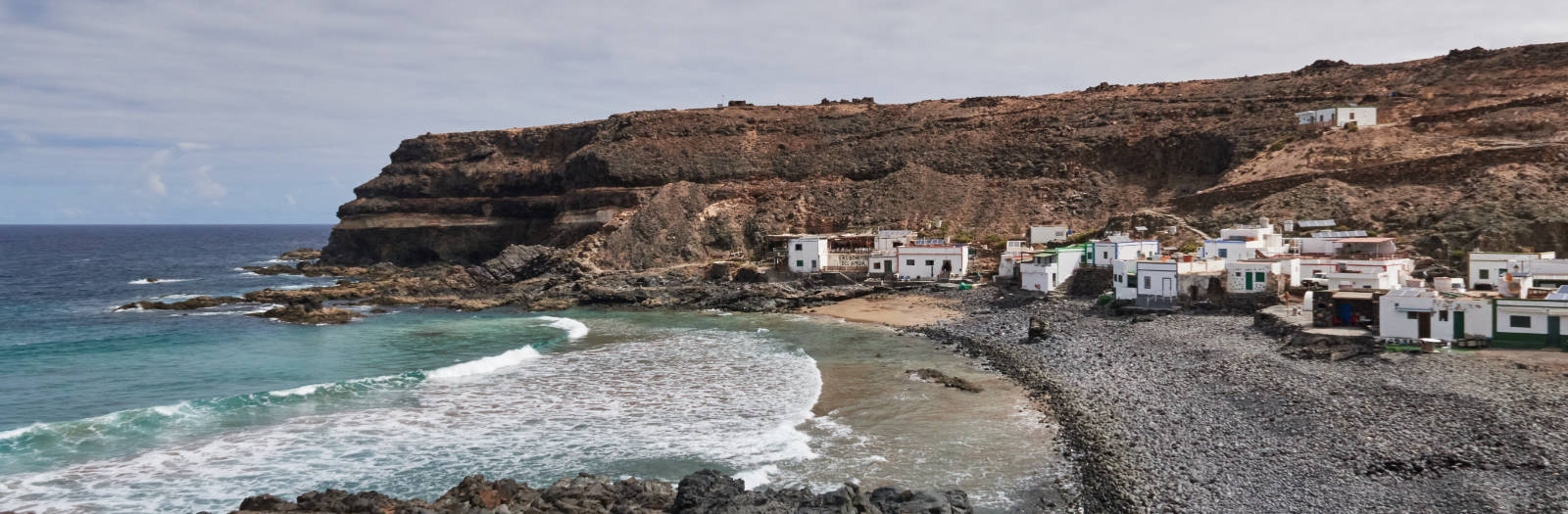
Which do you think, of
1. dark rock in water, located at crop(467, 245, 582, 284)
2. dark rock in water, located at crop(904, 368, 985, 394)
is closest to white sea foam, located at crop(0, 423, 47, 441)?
dark rock in water, located at crop(904, 368, 985, 394)

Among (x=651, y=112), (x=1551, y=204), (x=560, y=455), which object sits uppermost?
(x=651, y=112)

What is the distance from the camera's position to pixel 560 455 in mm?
18219

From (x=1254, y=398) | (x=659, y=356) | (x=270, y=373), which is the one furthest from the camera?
(x=659, y=356)

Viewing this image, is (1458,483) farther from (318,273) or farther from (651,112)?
(318,273)

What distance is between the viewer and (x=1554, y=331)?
2178 cm

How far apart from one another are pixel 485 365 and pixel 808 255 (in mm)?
24296

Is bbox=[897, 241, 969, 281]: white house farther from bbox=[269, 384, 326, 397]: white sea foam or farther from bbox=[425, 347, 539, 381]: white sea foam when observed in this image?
bbox=[269, 384, 326, 397]: white sea foam

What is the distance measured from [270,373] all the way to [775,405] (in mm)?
17017

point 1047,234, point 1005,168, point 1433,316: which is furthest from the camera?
point 1005,168

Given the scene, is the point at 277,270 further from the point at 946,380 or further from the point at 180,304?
the point at 946,380

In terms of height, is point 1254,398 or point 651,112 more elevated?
point 651,112

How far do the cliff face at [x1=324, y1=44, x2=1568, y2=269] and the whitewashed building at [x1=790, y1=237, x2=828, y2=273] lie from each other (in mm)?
9582

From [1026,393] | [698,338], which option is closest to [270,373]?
[698,338]

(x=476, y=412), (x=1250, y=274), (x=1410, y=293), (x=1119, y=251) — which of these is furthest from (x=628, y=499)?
(x=1119, y=251)
